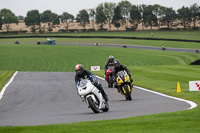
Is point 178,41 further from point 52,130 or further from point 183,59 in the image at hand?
point 52,130

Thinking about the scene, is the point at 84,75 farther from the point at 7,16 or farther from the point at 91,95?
the point at 7,16

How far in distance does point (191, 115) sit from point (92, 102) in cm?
327

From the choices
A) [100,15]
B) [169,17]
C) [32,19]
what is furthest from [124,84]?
[32,19]

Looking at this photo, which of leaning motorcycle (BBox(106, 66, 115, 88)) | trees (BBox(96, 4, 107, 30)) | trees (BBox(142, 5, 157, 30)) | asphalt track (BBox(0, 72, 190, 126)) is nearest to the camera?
asphalt track (BBox(0, 72, 190, 126))

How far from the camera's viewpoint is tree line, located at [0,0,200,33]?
148m

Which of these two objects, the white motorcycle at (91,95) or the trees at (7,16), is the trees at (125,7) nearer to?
the trees at (7,16)

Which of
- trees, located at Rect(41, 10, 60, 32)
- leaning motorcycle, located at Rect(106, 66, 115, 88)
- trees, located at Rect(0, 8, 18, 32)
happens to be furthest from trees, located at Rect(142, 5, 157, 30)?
leaning motorcycle, located at Rect(106, 66, 115, 88)

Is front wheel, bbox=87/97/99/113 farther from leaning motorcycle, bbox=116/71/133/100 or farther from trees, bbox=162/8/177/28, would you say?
trees, bbox=162/8/177/28

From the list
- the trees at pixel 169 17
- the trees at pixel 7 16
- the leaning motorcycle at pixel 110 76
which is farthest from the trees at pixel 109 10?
the leaning motorcycle at pixel 110 76

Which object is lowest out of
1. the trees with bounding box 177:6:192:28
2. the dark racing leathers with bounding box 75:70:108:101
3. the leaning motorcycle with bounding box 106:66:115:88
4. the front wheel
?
the leaning motorcycle with bounding box 106:66:115:88

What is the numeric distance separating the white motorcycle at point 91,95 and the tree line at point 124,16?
123510mm

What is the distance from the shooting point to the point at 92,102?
11.7m

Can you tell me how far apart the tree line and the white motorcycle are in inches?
4863

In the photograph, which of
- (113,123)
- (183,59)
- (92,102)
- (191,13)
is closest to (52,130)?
(113,123)
